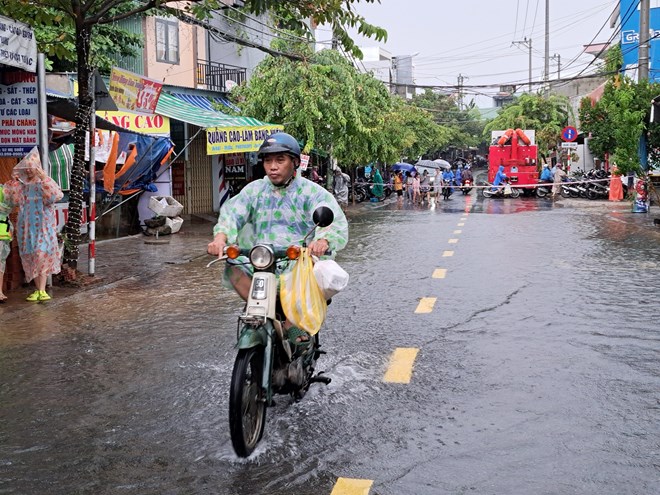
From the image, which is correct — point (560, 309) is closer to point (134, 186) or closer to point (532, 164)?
point (134, 186)

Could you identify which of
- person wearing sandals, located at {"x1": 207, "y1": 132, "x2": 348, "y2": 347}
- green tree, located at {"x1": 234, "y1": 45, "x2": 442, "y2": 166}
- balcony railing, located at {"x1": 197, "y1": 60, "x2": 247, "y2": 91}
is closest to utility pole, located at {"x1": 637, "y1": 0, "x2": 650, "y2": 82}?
green tree, located at {"x1": 234, "y1": 45, "x2": 442, "y2": 166}

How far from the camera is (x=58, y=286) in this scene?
10680mm

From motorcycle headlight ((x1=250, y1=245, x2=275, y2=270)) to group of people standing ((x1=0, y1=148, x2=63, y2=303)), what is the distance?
6.02 meters

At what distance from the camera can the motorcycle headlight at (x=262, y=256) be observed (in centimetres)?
435

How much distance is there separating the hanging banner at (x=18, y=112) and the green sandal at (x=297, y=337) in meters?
6.57

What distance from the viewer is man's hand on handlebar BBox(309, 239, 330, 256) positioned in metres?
4.50

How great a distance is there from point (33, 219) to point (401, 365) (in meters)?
5.57

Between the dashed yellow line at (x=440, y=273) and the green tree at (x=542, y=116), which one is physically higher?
the green tree at (x=542, y=116)

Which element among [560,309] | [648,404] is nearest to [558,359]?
[648,404]

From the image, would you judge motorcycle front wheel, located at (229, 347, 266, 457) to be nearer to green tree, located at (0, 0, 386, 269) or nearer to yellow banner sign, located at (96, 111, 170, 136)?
green tree, located at (0, 0, 386, 269)

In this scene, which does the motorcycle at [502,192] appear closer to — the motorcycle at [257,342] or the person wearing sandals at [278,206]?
the person wearing sandals at [278,206]

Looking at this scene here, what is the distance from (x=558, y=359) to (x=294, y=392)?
2347 millimetres

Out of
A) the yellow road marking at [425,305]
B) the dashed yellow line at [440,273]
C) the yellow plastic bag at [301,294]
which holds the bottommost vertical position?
the yellow road marking at [425,305]

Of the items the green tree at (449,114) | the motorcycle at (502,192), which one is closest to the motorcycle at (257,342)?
the motorcycle at (502,192)
